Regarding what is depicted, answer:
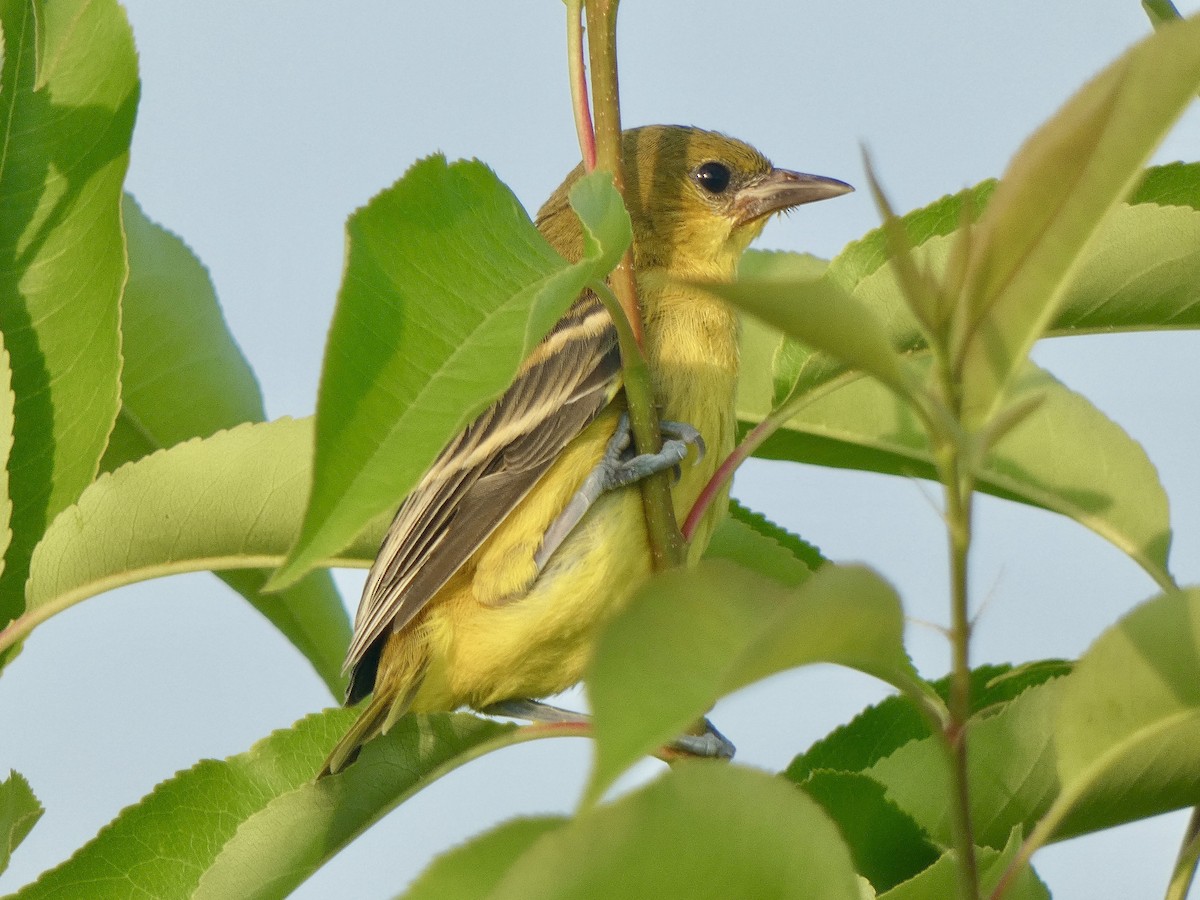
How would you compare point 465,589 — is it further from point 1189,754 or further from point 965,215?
point 965,215

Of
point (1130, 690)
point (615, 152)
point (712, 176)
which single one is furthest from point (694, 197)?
point (1130, 690)

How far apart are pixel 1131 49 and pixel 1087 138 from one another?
89mm

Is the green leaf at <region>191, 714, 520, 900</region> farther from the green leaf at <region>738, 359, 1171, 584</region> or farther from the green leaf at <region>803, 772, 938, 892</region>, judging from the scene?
the green leaf at <region>738, 359, 1171, 584</region>

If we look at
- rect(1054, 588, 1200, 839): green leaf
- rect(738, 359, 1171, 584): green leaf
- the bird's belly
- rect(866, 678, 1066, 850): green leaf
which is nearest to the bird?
the bird's belly

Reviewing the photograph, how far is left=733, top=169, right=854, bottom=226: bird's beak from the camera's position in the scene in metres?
4.51

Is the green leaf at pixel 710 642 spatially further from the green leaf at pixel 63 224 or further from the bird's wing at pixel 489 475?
the bird's wing at pixel 489 475

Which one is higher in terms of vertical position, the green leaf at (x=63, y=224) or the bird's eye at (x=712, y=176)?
the bird's eye at (x=712, y=176)

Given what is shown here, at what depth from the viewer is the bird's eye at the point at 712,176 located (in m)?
4.48

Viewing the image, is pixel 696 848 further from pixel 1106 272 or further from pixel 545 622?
pixel 545 622

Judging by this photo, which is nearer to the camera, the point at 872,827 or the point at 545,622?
the point at 872,827

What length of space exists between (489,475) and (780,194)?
1612 mm

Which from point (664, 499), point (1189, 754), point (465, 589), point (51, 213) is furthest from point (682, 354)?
point (1189, 754)

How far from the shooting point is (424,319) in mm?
1559

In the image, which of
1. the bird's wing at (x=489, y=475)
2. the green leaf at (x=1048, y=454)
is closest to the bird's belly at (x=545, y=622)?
the bird's wing at (x=489, y=475)
